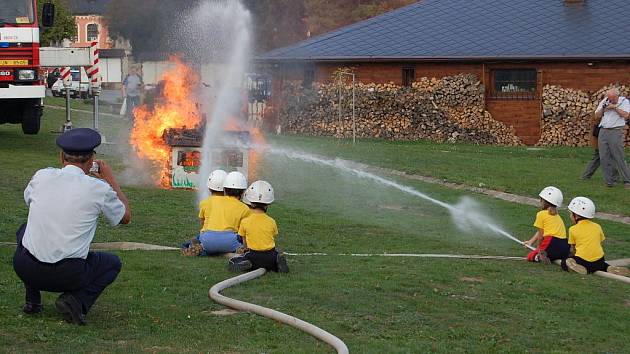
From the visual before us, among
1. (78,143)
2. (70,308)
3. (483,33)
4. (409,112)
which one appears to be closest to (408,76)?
(409,112)

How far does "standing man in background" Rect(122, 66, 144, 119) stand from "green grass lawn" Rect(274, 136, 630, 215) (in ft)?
19.5

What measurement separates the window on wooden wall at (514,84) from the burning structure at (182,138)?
47.7 feet

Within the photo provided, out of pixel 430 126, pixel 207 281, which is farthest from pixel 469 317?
pixel 430 126

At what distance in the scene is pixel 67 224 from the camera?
792 cm

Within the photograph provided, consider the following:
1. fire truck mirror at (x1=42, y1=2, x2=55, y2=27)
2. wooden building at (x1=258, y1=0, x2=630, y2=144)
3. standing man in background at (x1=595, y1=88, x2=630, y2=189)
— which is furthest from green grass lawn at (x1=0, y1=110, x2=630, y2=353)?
wooden building at (x1=258, y1=0, x2=630, y2=144)

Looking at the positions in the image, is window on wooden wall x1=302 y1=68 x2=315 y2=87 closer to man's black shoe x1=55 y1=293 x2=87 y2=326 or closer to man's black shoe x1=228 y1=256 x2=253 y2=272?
man's black shoe x1=228 y1=256 x2=253 y2=272

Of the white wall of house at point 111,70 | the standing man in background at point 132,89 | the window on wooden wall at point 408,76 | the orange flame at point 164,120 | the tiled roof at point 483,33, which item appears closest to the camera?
the orange flame at point 164,120

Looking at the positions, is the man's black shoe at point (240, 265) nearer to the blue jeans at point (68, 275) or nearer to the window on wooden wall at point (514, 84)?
the blue jeans at point (68, 275)

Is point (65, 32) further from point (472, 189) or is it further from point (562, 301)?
point (562, 301)

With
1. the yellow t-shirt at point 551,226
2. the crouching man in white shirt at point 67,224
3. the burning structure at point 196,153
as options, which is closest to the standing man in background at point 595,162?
the burning structure at point 196,153

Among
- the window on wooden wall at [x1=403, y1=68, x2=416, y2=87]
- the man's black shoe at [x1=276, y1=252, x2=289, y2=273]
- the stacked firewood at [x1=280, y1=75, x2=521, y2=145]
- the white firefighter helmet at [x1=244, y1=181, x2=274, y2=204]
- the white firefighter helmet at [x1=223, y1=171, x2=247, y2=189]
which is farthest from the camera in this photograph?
the window on wooden wall at [x1=403, y1=68, x2=416, y2=87]

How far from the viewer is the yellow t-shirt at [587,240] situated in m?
12.1

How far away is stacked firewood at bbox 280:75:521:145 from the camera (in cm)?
3453

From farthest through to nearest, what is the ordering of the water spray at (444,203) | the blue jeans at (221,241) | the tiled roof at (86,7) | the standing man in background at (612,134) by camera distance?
the tiled roof at (86,7) < the standing man in background at (612,134) < the water spray at (444,203) < the blue jeans at (221,241)
